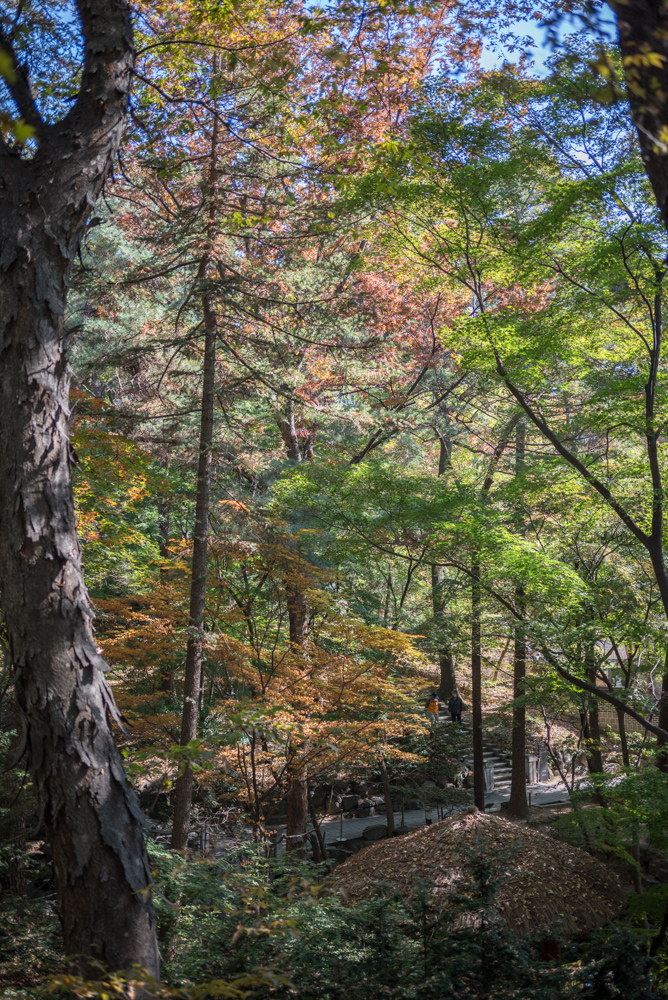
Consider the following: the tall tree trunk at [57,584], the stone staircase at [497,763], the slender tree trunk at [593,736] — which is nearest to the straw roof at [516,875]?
the slender tree trunk at [593,736]

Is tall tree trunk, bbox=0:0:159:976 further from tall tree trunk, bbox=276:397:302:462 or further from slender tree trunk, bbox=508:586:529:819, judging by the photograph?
slender tree trunk, bbox=508:586:529:819

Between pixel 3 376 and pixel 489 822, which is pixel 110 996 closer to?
pixel 3 376

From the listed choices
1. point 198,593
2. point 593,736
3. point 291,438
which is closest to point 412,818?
point 593,736

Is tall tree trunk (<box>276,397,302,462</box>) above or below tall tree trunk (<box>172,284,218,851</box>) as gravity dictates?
above

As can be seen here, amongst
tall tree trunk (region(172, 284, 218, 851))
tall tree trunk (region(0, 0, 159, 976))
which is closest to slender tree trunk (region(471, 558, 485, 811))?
tall tree trunk (region(172, 284, 218, 851))

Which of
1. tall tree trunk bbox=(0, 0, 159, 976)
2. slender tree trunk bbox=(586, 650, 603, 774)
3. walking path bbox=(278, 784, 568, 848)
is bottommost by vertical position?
walking path bbox=(278, 784, 568, 848)

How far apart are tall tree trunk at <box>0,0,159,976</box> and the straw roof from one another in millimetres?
4475

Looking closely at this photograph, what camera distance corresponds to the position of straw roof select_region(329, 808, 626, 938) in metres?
6.82

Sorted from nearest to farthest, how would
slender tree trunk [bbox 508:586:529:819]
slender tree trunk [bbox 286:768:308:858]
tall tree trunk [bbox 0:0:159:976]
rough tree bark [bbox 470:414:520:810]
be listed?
tall tree trunk [bbox 0:0:159:976] → slender tree trunk [bbox 286:768:308:858] → rough tree bark [bbox 470:414:520:810] → slender tree trunk [bbox 508:586:529:819]

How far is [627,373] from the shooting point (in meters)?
9.09

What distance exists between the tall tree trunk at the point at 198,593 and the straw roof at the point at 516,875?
1.79m

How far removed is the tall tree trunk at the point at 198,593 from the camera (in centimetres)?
758

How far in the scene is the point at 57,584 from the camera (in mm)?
2906

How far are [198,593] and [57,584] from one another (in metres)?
5.38
